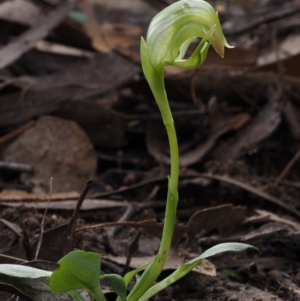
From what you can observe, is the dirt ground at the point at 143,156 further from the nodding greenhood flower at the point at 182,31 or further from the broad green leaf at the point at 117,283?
the nodding greenhood flower at the point at 182,31

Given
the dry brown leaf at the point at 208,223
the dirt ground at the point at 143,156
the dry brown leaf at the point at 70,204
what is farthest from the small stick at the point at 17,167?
the dry brown leaf at the point at 208,223

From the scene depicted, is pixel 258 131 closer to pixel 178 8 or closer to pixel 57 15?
pixel 57 15

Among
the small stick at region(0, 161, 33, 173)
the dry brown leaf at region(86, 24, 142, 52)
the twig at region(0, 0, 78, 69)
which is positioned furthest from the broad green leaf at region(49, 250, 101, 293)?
the dry brown leaf at region(86, 24, 142, 52)

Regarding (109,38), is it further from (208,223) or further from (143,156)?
(208,223)

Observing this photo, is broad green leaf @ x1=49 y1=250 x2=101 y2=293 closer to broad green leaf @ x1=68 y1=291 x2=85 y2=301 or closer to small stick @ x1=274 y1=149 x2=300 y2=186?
broad green leaf @ x1=68 y1=291 x2=85 y2=301

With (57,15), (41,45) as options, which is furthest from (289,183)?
(41,45)

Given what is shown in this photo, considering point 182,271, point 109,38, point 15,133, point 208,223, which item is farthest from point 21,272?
point 109,38
